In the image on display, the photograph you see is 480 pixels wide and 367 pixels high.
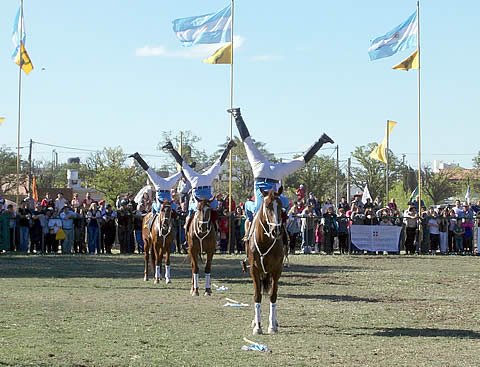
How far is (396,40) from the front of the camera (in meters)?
35.7

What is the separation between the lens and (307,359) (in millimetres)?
10180

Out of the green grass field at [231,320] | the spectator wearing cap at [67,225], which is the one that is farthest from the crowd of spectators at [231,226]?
the green grass field at [231,320]

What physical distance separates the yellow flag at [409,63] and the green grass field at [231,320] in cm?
1451

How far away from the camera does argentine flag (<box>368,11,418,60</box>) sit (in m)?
35.4

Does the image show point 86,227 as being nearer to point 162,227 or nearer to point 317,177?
point 162,227

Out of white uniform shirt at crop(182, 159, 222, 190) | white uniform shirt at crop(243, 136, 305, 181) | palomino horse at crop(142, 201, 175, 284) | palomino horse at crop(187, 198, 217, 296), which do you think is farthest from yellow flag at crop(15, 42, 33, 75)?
white uniform shirt at crop(243, 136, 305, 181)

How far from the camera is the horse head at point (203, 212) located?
17422 millimetres

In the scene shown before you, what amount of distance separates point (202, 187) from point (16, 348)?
27.5 ft

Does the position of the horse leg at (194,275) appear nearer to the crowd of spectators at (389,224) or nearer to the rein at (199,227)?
the rein at (199,227)

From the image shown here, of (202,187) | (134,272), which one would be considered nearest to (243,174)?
(134,272)

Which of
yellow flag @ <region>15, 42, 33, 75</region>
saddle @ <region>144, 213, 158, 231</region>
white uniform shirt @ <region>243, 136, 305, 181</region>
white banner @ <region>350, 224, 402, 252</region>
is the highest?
yellow flag @ <region>15, 42, 33, 75</region>

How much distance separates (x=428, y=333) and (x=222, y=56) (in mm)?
23976

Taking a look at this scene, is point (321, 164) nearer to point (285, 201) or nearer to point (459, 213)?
point (459, 213)

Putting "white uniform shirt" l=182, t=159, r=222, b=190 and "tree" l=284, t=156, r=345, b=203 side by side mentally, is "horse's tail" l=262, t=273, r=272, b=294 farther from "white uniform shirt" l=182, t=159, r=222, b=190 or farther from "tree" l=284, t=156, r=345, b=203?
"tree" l=284, t=156, r=345, b=203
